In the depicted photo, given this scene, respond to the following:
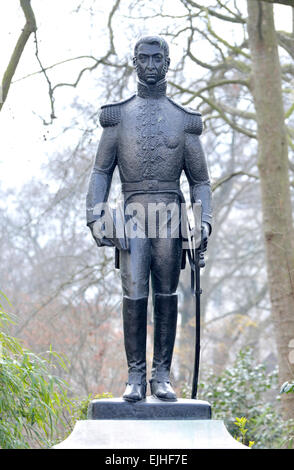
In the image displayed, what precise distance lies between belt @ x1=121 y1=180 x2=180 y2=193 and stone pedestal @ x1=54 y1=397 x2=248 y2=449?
1414 mm

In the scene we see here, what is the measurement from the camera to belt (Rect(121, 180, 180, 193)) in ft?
20.1

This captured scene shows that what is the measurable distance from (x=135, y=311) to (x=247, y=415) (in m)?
6.17

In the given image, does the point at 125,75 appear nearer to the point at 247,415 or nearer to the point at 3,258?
the point at 247,415

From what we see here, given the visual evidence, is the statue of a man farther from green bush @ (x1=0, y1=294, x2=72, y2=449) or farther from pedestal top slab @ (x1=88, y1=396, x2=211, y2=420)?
green bush @ (x1=0, y1=294, x2=72, y2=449)

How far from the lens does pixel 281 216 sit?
11.2 metres

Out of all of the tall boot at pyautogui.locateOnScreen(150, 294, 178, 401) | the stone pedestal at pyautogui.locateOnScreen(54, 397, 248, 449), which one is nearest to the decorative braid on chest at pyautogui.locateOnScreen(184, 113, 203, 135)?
the tall boot at pyautogui.locateOnScreen(150, 294, 178, 401)

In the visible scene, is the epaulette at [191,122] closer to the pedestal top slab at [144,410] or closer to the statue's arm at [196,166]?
the statue's arm at [196,166]

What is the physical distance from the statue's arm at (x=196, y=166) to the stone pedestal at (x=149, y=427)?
1.41 meters

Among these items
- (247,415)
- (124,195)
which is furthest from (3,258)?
(124,195)

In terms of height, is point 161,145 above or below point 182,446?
above

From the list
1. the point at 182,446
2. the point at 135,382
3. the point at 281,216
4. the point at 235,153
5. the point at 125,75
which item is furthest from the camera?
the point at 235,153

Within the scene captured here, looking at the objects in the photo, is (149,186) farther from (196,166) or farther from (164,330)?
(164,330)

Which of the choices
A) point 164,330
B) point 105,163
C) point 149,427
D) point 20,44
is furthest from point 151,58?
point 20,44

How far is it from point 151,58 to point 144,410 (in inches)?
93.3
